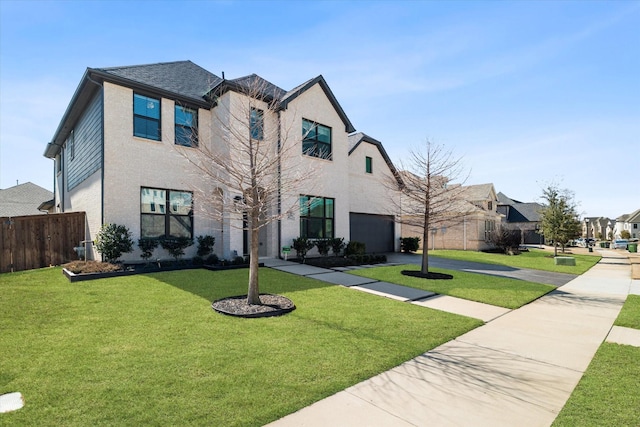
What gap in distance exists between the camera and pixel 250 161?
7.03m

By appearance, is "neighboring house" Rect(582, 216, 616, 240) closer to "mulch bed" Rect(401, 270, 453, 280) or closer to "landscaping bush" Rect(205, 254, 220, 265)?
"mulch bed" Rect(401, 270, 453, 280)

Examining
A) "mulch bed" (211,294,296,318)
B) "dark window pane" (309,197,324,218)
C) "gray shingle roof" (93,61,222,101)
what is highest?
"gray shingle roof" (93,61,222,101)

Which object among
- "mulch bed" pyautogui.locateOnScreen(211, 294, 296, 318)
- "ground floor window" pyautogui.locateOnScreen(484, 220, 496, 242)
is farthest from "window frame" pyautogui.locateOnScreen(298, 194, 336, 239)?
"ground floor window" pyautogui.locateOnScreen(484, 220, 496, 242)

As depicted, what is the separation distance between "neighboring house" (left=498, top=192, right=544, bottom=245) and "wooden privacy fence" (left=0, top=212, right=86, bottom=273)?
5243cm

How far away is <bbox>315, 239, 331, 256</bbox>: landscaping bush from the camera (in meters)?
15.0

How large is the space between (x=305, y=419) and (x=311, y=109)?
1429cm

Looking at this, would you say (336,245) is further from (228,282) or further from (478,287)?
(228,282)

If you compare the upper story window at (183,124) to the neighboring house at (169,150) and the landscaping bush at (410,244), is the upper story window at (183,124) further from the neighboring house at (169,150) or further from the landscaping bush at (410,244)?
the landscaping bush at (410,244)

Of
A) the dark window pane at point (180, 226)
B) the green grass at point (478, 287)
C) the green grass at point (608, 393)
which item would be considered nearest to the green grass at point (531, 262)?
the green grass at point (478, 287)

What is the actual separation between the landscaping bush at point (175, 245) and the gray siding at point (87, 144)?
3.58 metres

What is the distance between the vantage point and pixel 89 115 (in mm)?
12547

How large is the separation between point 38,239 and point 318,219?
1084cm

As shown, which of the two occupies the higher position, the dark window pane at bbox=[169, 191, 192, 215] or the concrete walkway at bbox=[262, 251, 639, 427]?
the dark window pane at bbox=[169, 191, 192, 215]

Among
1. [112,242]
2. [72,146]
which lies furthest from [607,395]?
[72,146]
